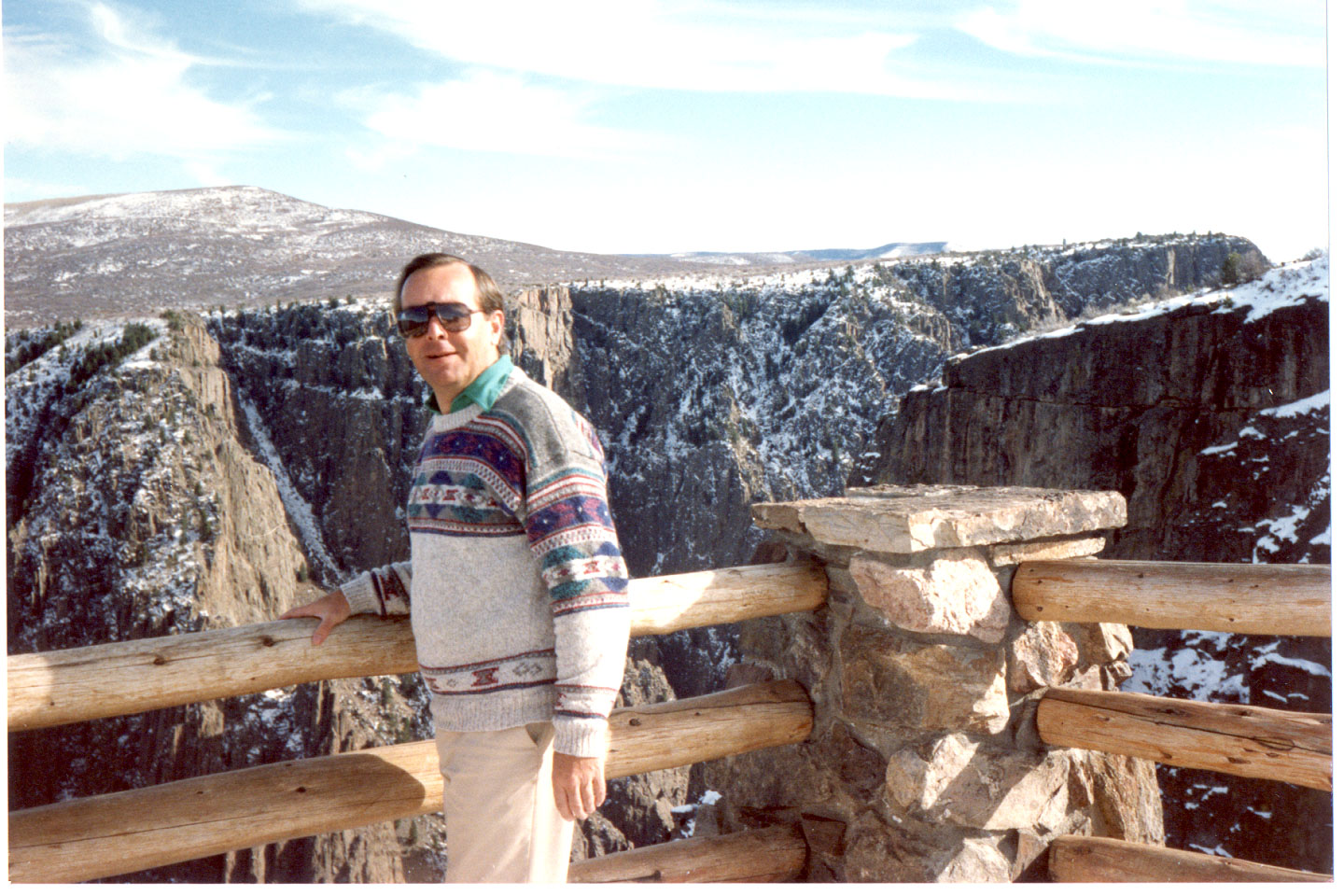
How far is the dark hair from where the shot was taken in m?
1.69

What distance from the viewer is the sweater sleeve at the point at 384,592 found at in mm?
1804

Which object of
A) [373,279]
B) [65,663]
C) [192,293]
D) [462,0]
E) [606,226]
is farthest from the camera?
[192,293]

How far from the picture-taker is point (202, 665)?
172cm

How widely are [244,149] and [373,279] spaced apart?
19.0 m

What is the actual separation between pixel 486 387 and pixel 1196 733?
5.46 feet

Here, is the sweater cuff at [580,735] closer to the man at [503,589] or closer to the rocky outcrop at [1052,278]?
the man at [503,589]

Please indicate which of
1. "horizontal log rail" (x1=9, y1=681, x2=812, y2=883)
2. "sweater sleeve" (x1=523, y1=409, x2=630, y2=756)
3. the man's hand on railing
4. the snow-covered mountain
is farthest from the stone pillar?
the snow-covered mountain

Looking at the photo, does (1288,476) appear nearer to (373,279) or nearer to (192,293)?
(373,279)

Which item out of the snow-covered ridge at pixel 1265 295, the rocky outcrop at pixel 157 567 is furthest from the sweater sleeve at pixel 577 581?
the rocky outcrop at pixel 157 567

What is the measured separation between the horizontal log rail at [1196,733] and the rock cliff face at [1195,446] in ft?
33.8

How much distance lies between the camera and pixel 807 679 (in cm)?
244

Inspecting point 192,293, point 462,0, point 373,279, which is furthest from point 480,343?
point 192,293

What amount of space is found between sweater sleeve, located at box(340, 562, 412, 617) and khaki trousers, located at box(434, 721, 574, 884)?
27cm
